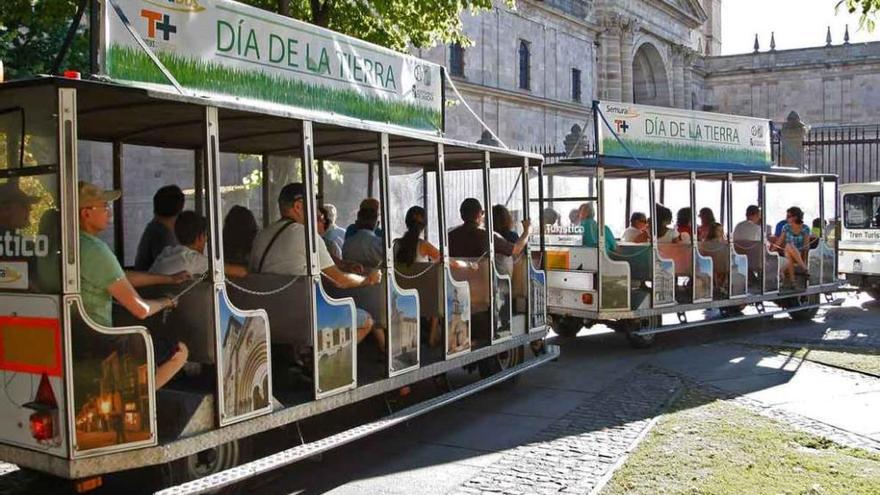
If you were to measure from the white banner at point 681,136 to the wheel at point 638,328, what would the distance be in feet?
8.01

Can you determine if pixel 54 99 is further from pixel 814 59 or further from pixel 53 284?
pixel 814 59

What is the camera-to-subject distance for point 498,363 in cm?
970

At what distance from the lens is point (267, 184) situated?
29.8ft

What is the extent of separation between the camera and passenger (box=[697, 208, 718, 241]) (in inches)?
558

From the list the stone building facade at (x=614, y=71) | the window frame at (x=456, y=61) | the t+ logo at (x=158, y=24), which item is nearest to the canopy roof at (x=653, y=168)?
the t+ logo at (x=158, y=24)

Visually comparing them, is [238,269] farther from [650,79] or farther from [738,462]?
[650,79]

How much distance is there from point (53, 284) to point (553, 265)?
872cm

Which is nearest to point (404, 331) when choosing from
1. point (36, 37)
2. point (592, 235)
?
point (592, 235)

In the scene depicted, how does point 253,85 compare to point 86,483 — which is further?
point 253,85

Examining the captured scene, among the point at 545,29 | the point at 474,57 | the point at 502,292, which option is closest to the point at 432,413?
the point at 502,292

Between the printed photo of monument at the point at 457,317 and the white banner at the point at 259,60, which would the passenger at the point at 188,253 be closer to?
the white banner at the point at 259,60

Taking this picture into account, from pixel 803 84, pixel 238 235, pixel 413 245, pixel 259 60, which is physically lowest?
pixel 413 245

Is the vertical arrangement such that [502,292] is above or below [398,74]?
below

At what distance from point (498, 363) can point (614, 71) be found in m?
45.6
